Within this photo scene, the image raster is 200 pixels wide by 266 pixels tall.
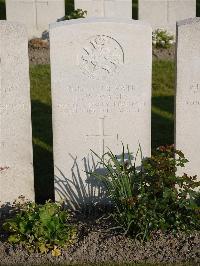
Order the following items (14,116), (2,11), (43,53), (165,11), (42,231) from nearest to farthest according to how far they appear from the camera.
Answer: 1. (42,231)
2. (14,116)
3. (43,53)
4. (165,11)
5. (2,11)

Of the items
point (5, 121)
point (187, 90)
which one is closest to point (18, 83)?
point (5, 121)

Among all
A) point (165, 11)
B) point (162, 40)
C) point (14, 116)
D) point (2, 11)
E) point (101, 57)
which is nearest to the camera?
point (101, 57)

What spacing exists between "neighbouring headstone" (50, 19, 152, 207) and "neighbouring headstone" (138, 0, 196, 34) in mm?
6386

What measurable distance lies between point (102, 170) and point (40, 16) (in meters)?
6.48

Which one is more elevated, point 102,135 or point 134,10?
point 134,10

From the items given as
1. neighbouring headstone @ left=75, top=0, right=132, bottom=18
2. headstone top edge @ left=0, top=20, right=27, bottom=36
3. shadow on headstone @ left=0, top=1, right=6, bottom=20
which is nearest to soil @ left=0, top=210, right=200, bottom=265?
headstone top edge @ left=0, top=20, right=27, bottom=36

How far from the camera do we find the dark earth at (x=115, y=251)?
5.56m

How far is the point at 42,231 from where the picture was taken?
5512 millimetres

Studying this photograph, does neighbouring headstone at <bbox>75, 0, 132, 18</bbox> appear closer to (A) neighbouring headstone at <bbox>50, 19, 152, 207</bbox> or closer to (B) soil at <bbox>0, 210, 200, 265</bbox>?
(A) neighbouring headstone at <bbox>50, 19, 152, 207</bbox>

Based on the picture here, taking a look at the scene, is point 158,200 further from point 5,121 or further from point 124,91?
point 5,121

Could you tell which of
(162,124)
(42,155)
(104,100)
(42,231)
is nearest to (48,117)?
(42,155)

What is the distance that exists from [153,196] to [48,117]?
3448 millimetres

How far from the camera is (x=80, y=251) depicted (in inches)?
221

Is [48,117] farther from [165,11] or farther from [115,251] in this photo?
[165,11]
